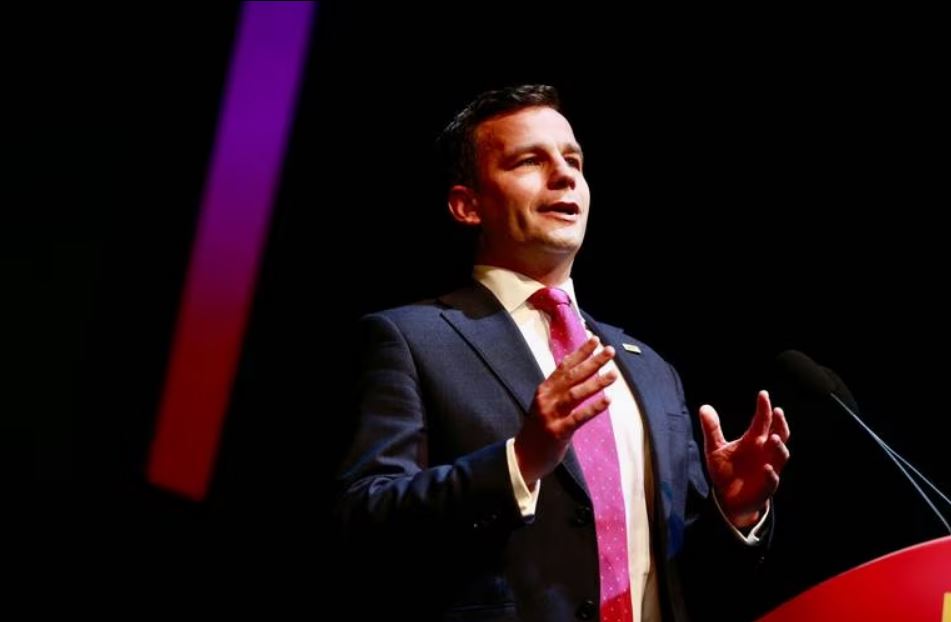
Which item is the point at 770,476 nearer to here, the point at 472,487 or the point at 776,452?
the point at 776,452

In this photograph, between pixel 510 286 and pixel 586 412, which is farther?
pixel 510 286

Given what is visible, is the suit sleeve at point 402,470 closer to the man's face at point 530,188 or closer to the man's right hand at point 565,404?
the man's right hand at point 565,404

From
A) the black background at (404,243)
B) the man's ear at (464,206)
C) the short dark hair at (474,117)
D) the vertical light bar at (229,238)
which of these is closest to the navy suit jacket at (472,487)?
the man's ear at (464,206)

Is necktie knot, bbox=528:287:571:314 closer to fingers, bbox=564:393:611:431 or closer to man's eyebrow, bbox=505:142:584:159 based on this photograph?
man's eyebrow, bbox=505:142:584:159

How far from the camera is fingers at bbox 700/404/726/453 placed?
4.94 ft

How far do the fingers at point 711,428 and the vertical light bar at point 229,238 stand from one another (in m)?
1.55

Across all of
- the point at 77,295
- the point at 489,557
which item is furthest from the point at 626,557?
the point at 77,295

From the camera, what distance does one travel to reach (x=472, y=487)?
1.29 m

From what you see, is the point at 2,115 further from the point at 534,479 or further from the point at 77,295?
the point at 534,479

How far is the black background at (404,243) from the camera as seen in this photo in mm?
2475

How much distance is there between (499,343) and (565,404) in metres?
0.36

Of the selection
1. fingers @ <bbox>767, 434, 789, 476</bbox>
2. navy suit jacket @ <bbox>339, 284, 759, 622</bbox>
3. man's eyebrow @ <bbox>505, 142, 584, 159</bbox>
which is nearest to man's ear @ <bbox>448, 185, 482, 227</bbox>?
man's eyebrow @ <bbox>505, 142, 584, 159</bbox>

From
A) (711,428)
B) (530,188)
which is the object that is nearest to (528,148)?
(530,188)

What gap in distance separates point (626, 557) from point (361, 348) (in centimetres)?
59
